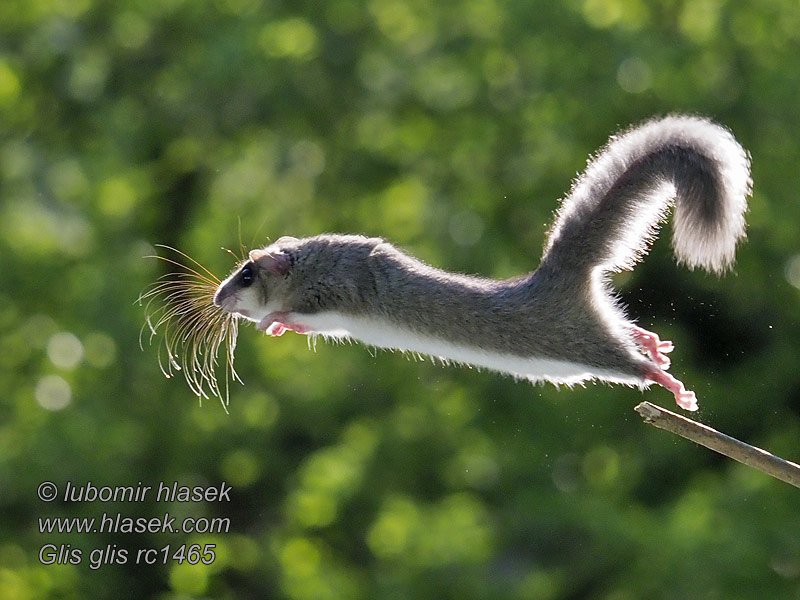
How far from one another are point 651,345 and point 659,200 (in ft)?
1.40

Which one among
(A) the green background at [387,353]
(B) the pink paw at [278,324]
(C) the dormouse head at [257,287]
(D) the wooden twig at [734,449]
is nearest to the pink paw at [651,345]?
(D) the wooden twig at [734,449]

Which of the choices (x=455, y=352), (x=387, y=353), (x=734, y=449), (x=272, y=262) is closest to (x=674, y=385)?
(x=734, y=449)

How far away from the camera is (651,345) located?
128 inches

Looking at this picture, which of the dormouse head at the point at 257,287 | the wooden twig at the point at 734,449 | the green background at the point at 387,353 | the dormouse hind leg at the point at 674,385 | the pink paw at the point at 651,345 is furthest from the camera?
the green background at the point at 387,353

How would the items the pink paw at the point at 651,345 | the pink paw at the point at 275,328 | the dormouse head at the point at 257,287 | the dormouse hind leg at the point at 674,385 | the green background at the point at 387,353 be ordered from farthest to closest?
the green background at the point at 387,353, the dormouse head at the point at 257,287, the pink paw at the point at 275,328, the pink paw at the point at 651,345, the dormouse hind leg at the point at 674,385

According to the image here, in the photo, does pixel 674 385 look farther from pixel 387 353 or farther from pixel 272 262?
pixel 387 353

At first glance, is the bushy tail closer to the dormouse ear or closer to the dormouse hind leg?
the dormouse hind leg

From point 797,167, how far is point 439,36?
411 cm

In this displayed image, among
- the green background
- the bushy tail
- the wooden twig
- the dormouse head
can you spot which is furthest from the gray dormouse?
the green background

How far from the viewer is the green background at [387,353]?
10.1 m

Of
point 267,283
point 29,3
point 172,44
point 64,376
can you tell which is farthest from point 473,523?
point 29,3

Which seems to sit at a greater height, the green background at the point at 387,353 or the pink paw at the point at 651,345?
the green background at the point at 387,353

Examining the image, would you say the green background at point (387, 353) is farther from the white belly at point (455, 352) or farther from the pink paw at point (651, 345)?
the white belly at point (455, 352)

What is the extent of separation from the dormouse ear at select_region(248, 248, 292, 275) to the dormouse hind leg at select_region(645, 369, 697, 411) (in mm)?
1205
